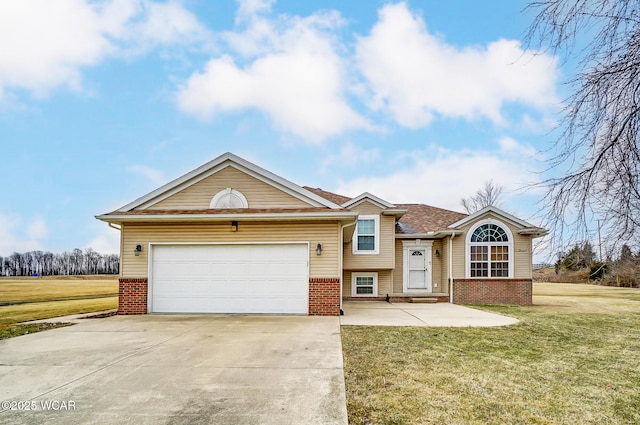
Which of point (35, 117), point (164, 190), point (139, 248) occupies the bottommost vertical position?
point (139, 248)

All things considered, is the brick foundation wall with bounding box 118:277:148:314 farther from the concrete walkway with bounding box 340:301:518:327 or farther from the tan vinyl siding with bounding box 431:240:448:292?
the tan vinyl siding with bounding box 431:240:448:292

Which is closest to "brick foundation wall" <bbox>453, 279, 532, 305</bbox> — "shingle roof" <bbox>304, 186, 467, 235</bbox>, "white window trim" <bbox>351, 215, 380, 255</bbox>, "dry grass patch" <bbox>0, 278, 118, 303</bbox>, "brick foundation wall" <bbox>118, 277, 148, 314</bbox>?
"shingle roof" <bbox>304, 186, 467, 235</bbox>

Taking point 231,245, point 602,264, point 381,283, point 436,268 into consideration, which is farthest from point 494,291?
point 602,264

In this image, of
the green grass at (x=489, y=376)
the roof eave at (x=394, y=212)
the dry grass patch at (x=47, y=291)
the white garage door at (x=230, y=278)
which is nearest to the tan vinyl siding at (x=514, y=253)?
the roof eave at (x=394, y=212)

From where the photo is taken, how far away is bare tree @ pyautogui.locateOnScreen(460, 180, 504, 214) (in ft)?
109

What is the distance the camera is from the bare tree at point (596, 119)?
3105 millimetres

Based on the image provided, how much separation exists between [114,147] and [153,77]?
5.64 m

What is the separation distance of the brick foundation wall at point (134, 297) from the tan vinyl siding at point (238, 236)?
0.65 feet

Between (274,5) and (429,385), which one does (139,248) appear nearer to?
(274,5)

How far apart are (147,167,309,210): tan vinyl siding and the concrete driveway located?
13.5ft

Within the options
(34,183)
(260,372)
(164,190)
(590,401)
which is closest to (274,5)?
(164,190)

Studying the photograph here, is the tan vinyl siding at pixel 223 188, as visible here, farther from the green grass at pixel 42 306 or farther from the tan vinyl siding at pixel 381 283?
the tan vinyl siding at pixel 381 283

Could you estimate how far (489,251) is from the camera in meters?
15.7

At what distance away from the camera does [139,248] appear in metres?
10.9
